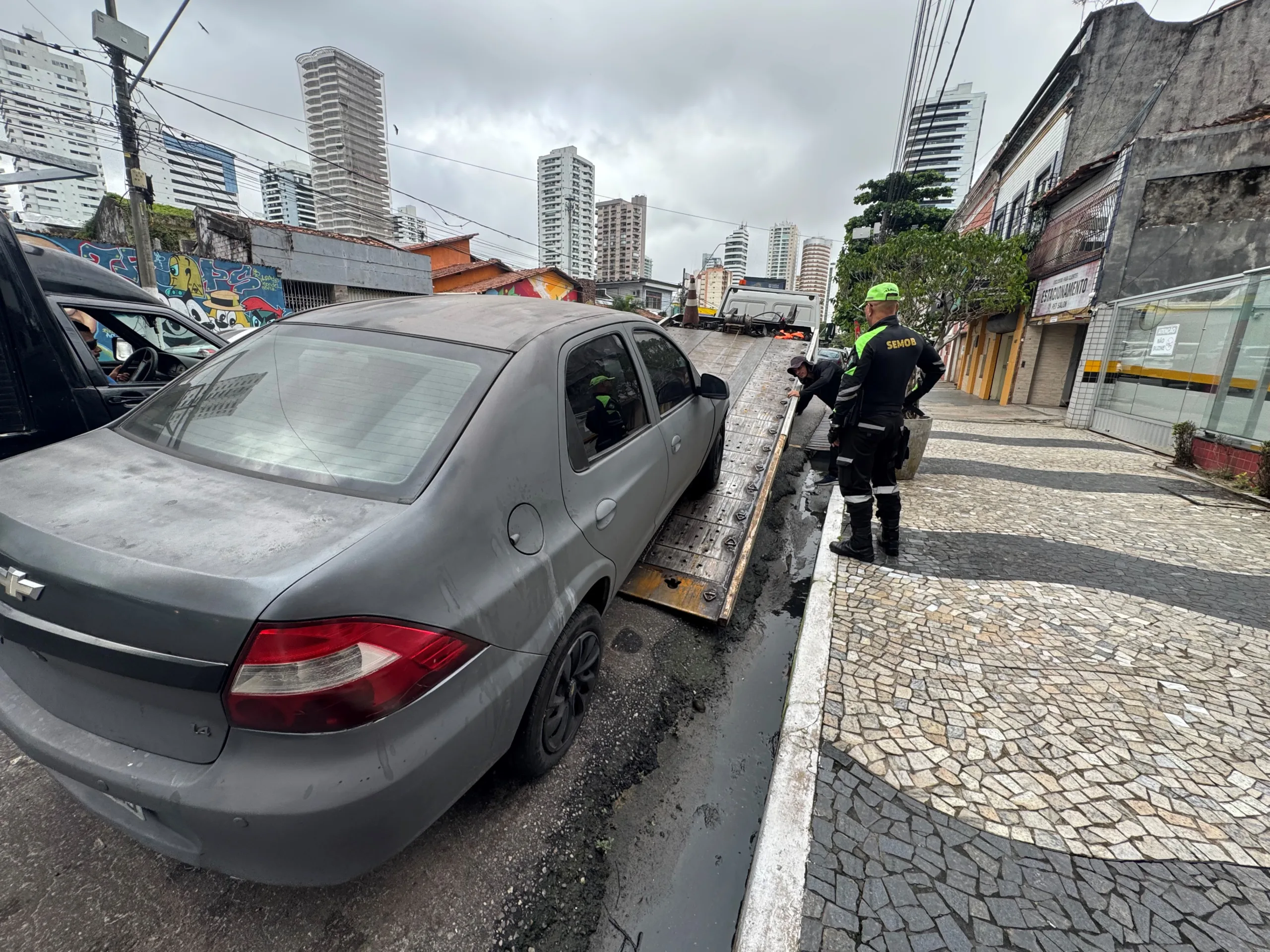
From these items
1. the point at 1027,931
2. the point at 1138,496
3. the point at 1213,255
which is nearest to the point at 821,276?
the point at 1213,255

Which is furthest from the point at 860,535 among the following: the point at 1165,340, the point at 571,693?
the point at 1165,340

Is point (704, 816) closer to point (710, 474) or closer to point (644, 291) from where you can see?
point (710, 474)

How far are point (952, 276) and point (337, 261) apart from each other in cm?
1822

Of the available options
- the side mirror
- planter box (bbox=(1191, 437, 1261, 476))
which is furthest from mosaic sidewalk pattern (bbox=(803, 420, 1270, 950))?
planter box (bbox=(1191, 437, 1261, 476))

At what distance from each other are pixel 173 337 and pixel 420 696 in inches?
226

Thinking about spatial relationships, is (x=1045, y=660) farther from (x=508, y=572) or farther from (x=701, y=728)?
(x=508, y=572)

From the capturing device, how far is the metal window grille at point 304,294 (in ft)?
53.2

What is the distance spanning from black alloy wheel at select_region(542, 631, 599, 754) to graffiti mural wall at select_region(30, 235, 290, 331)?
1397 cm

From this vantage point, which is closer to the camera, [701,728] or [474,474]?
[474,474]

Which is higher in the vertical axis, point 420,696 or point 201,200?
point 201,200

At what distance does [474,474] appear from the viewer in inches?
64.2

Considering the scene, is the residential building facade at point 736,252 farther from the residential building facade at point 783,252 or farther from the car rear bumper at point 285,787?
the car rear bumper at point 285,787

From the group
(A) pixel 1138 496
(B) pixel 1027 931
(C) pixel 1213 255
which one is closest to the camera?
(B) pixel 1027 931

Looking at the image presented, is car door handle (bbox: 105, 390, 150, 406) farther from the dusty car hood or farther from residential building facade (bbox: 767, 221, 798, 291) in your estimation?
residential building facade (bbox: 767, 221, 798, 291)
